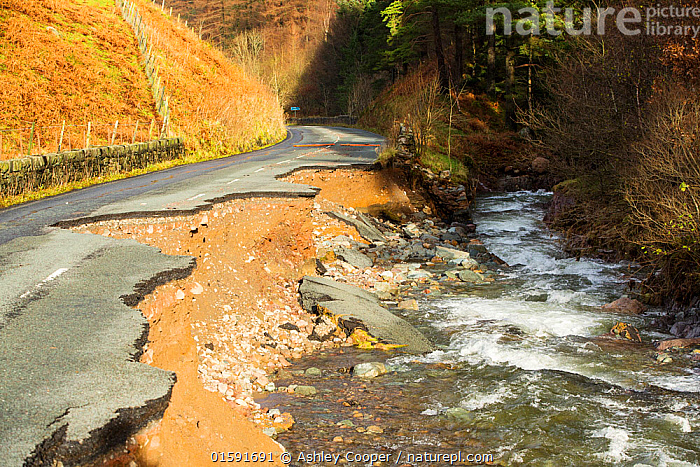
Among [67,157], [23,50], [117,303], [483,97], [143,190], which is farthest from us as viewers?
[483,97]

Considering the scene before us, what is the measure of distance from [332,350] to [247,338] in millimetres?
1294

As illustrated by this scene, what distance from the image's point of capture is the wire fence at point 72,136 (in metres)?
23.6

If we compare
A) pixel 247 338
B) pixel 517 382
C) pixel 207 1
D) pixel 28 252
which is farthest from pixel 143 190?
pixel 207 1

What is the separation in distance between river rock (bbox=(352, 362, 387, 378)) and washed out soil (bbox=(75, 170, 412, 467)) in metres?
1.04

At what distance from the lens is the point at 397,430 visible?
22.4ft

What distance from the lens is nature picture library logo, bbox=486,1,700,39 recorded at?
1357cm

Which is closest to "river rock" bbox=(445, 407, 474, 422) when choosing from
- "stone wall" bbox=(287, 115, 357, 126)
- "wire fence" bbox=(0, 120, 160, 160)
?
"wire fence" bbox=(0, 120, 160, 160)

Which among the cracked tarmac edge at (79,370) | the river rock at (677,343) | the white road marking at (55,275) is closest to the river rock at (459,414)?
the cracked tarmac edge at (79,370)

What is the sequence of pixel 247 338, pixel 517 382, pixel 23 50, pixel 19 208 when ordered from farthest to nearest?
1. pixel 23 50
2. pixel 19 208
3. pixel 247 338
4. pixel 517 382

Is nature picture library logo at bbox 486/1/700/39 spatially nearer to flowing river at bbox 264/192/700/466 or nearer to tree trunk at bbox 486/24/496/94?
tree trunk at bbox 486/24/496/94

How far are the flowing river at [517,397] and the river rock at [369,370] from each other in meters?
0.13

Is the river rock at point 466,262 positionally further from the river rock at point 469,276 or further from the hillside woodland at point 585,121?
the hillside woodland at point 585,121

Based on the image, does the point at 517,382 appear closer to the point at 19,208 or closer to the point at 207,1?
the point at 19,208

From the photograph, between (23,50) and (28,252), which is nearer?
(28,252)
